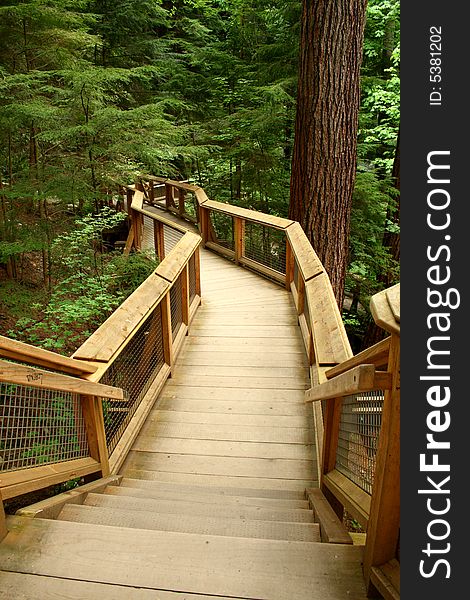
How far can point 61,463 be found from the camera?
8.32 ft

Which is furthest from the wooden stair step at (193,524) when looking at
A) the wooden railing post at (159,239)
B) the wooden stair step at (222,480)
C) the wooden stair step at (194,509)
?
the wooden railing post at (159,239)

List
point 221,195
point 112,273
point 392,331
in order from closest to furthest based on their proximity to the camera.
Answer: point 392,331 → point 112,273 → point 221,195

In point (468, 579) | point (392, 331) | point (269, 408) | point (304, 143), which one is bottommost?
point (269, 408)

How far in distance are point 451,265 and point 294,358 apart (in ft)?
12.6

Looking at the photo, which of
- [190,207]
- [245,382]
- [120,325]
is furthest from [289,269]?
[190,207]

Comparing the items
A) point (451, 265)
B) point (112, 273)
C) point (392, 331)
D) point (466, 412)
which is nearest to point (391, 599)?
point (466, 412)

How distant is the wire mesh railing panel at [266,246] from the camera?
7.32m

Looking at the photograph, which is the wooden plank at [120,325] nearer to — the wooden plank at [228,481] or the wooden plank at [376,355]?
the wooden plank at [228,481]

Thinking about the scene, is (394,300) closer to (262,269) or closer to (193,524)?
(193,524)

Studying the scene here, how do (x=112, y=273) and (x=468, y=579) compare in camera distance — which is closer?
(x=468, y=579)

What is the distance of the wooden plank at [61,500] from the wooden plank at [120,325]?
74 cm

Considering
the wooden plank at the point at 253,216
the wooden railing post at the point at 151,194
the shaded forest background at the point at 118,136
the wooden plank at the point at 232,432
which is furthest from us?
the wooden railing post at the point at 151,194

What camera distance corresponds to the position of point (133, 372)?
394cm

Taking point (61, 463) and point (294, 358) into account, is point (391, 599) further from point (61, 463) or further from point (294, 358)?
point (294, 358)
